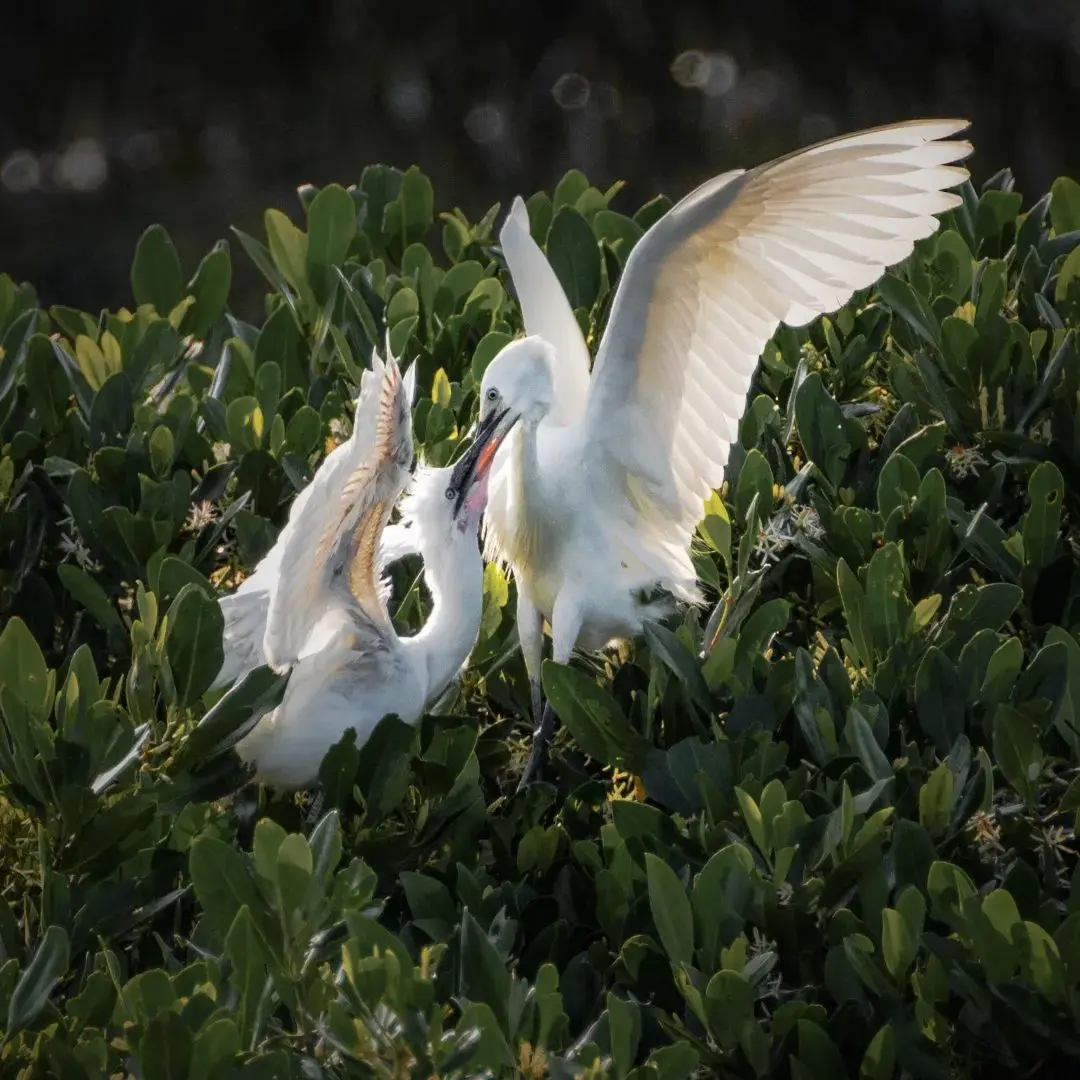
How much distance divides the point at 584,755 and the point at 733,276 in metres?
0.89

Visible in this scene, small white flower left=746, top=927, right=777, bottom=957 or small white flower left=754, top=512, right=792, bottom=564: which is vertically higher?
small white flower left=754, top=512, right=792, bottom=564

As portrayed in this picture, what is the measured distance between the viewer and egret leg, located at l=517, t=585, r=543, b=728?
3.43 m

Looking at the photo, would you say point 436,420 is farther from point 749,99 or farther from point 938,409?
point 749,99

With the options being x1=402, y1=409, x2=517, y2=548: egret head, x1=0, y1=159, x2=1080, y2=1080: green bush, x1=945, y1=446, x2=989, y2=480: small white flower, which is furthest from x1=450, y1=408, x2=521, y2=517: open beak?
x1=945, y1=446, x2=989, y2=480: small white flower

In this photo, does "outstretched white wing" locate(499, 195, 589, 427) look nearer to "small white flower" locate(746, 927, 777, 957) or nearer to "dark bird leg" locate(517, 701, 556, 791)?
"dark bird leg" locate(517, 701, 556, 791)

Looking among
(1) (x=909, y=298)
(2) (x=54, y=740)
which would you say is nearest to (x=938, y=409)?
(1) (x=909, y=298)

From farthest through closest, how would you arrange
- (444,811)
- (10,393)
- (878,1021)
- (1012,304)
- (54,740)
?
(1012,304) → (10,393) → (444,811) → (54,740) → (878,1021)

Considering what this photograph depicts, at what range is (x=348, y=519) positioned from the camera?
9.37 ft

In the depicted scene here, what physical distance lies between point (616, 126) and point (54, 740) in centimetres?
746

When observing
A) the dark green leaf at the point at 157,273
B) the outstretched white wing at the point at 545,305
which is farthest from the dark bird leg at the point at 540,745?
the dark green leaf at the point at 157,273

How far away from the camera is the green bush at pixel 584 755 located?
82.0 inches

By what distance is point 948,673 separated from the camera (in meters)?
2.51

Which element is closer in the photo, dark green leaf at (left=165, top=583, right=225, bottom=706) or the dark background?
dark green leaf at (left=165, top=583, right=225, bottom=706)

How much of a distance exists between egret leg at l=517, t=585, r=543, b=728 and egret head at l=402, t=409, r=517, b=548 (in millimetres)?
295
